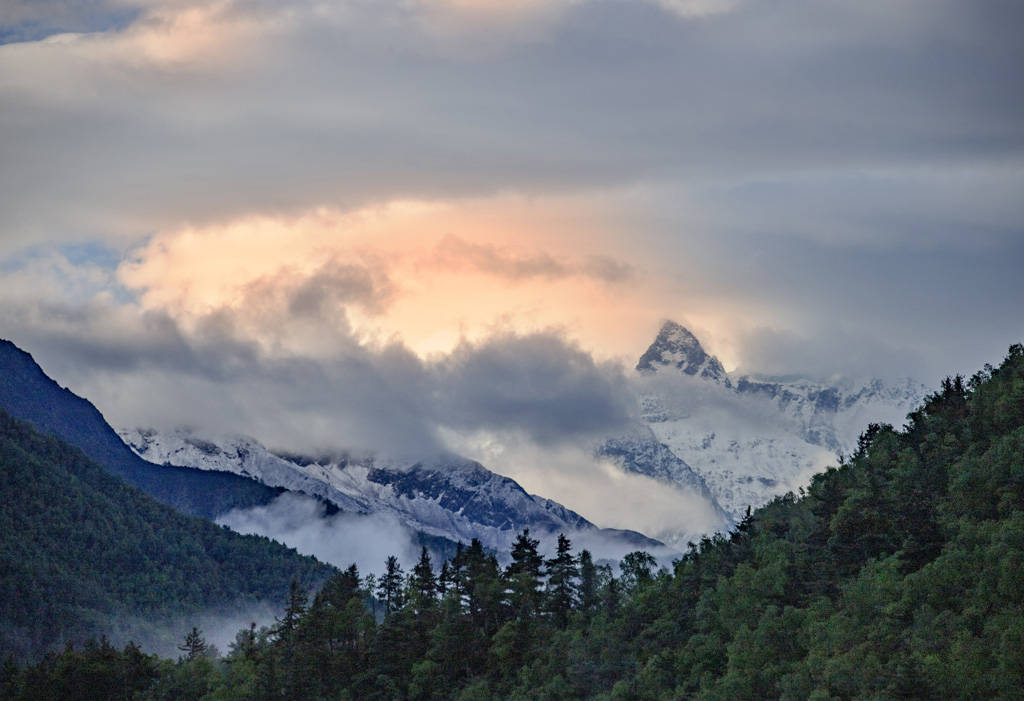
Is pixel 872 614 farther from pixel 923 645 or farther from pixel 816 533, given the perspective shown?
pixel 816 533

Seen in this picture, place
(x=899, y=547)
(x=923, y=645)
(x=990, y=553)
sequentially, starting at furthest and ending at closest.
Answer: (x=899, y=547)
(x=990, y=553)
(x=923, y=645)

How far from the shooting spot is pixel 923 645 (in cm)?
13412

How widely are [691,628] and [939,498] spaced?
4201 cm

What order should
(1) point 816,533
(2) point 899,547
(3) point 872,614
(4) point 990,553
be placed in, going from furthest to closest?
(1) point 816,533 < (2) point 899,547 < (3) point 872,614 < (4) point 990,553

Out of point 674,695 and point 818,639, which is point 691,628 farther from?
point 818,639

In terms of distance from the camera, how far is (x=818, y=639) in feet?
514

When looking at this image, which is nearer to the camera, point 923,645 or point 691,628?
point 923,645

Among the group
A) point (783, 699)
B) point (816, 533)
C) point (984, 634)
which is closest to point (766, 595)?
point (816, 533)

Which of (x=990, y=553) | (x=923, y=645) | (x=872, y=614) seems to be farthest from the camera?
(x=872, y=614)

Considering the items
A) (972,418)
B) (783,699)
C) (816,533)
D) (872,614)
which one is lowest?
(783,699)

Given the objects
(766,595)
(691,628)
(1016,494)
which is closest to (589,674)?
(691,628)

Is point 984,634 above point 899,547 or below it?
below

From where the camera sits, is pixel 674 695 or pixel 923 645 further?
pixel 674 695

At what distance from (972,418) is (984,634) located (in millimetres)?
68412
